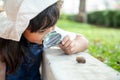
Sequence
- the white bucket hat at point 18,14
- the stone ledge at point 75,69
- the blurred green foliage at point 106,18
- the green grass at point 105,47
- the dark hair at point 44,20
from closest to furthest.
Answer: the stone ledge at point 75,69
the white bucket hat at point 18,14
the dark hair at point 44,20
the green grass at point 105,47
the blurred green foliage at point 106,18

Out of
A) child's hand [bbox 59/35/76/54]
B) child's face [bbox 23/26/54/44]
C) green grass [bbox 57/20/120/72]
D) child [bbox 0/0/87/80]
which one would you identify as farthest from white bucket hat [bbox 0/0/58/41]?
green grass [bbox 57/20/120/72]

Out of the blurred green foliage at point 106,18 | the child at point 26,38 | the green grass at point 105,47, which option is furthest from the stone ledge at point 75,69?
the blurred green foliage at point 106,18

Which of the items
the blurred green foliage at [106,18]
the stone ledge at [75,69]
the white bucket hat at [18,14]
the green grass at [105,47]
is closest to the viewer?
the stone ledge at [75,69]

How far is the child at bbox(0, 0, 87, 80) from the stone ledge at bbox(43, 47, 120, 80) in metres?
0.15

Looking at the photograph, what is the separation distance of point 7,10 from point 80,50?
0.51m

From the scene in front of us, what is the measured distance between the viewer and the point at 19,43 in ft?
6.93

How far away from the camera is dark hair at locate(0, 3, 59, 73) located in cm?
194

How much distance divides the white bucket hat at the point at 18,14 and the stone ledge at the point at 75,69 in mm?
230

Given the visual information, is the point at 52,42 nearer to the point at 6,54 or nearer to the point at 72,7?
the point at 6,54

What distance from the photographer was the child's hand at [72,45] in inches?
79.6

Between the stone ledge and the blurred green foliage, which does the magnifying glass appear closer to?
the stone ledge

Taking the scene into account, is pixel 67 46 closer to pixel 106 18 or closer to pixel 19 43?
pixel 19 43

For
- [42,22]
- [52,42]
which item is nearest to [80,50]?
[52,42]

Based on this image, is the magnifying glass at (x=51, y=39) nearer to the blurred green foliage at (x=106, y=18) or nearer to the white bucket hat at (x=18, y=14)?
the white bucket hat at (x=18, y=14)
